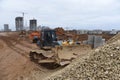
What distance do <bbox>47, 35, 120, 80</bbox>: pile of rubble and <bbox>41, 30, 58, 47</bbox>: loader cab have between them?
13.6 m

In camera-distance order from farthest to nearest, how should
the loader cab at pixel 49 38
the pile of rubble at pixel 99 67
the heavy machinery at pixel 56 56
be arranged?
1. the loader cab at pixel 49 38
2. the heavy machinery at pixel 56 56
3. the pile of rubble at pixel 99 67

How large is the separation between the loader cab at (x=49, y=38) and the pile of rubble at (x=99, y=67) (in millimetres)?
13580

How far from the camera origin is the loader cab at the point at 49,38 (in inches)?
886

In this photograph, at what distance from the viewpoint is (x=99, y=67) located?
7906mm

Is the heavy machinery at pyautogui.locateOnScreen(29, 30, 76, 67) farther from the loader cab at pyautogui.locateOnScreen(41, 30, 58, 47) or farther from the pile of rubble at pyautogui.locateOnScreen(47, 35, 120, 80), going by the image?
the pile of rubble at pyautogui.locateOnScreen(47, 35, 120, 80)

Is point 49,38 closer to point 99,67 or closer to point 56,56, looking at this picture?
point 56,56

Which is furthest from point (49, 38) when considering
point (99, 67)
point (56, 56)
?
point (99, 67)

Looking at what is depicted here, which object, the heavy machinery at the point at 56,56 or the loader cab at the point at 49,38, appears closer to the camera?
the heavy machinery at the point at 56,56

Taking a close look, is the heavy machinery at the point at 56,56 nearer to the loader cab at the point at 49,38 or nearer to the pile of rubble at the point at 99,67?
the loader cab at the point at 49,38

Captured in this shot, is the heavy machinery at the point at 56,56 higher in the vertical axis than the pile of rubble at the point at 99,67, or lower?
lower

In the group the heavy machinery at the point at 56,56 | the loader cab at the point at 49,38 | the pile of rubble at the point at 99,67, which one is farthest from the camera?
the loader cab at the point at 49,38

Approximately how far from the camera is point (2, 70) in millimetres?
17922

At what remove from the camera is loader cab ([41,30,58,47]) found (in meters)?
22.5

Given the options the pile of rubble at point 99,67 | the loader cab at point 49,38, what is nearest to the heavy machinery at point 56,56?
the loader cab at point 49,38
